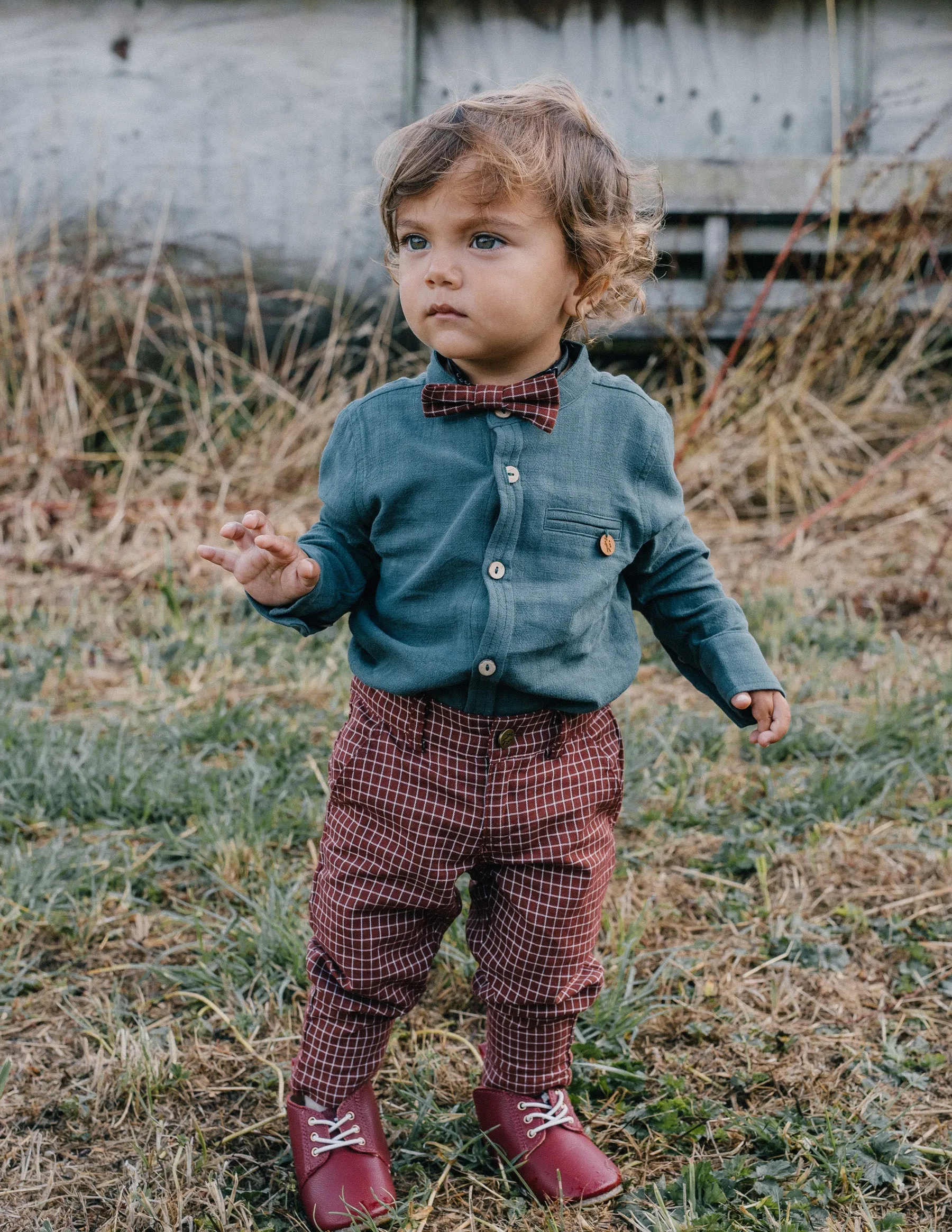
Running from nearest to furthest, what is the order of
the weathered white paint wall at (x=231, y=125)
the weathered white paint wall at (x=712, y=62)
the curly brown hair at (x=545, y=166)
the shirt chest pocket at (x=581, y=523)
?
1. the curly brown hair at (x=545, y=166)
2. the shirt chest pocket at (x=581, y=523)
3. the weathered white paint wall at (x=231, y=125)
4. the weathered white paint wall at (x=712, y=62)

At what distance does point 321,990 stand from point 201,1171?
31 centimetres

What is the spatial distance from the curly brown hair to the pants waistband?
0.58m

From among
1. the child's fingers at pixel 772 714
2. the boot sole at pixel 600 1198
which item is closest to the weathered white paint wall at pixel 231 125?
the child's fingers at pixel 772 714

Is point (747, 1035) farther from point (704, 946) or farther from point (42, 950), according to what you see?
point (42, 950)

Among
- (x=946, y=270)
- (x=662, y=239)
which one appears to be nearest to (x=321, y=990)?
(x=662, y=239)

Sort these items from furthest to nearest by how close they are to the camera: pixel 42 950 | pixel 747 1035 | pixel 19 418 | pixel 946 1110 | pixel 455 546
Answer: pixel 19 418
pixel 42 950
pixel 747 1035
pixel 946 1110
pixel 455 546

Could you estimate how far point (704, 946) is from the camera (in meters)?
2.30

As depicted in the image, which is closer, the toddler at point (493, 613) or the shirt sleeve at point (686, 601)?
the toddler at point (493, 613)

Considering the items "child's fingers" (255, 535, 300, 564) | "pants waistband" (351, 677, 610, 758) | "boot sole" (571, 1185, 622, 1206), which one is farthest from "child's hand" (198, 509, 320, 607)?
"boot sole" (571, 1185, 622, 1206)

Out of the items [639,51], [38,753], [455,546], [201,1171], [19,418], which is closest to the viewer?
[455,546]

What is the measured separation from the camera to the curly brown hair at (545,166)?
153 centimetres

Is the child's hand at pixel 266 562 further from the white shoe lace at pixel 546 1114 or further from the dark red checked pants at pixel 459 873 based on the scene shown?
the white shoe lace at pixel 546 1114

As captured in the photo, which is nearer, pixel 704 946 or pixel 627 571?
pixel 627 571

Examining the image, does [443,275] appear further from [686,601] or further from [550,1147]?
[550,1147]
